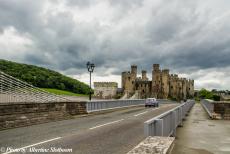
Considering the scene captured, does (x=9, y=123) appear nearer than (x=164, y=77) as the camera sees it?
Yes

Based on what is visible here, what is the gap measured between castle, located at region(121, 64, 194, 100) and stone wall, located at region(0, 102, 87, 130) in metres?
91.0

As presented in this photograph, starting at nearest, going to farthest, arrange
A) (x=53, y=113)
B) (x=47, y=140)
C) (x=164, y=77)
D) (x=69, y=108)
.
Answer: (x=47, y=140) → (x=53, y=113) → (x=69, y=108) → (x=164, y=77)

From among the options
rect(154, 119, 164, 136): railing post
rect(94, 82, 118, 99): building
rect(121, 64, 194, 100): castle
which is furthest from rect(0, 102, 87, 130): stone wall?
rect(121, 64, 194, 100): castle

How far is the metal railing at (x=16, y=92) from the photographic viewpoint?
15.6 m

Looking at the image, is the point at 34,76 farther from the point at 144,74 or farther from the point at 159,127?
the point at 159,127

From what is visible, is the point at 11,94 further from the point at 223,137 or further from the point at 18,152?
the point at 223,137

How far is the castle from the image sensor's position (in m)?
119

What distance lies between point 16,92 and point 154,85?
10587cm

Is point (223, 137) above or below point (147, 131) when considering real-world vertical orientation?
below

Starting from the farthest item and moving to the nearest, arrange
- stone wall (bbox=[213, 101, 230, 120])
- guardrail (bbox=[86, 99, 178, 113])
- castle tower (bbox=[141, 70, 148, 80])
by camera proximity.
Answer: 1. castle tower (bbox=[141, 70, 148, 80])
2. guardrail (bbox=[86, 99, 178, 113])
3. stone wall (bbox=[213, 101, 230, 120])

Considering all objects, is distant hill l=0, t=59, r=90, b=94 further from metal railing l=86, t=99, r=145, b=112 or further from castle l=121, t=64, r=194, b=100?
metal railing l=86, t=99, r=145, b=112

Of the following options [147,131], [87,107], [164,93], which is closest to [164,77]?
[164,93]

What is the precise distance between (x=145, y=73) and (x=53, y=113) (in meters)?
113

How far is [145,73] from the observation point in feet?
431
